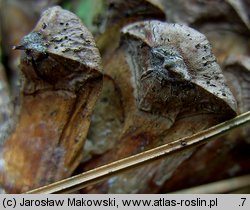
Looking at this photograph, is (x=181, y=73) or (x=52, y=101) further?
(x=52, y=101)

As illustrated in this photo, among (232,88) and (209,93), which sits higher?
(232,88)

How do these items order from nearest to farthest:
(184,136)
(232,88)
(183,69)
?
(183,69)
(184,136)
(232,88)

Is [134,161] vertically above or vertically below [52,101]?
below

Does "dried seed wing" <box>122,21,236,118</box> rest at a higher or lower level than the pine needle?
higher

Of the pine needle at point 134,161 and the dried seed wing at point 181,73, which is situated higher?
the dried seed wing at point 181,73

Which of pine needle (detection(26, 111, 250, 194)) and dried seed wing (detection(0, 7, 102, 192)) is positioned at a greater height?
dried seed wing (detection(0, 7, 102, 192))

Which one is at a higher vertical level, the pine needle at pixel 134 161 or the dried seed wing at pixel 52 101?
the dried seed wing at pixel 52 101

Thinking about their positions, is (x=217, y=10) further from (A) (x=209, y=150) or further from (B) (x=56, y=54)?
(B) (x=56, y=54)

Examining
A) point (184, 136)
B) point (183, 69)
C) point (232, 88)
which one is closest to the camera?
point (183, 69)

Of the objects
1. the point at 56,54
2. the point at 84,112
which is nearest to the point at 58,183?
the point at 84,112

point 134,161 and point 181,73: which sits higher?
point 181,73
